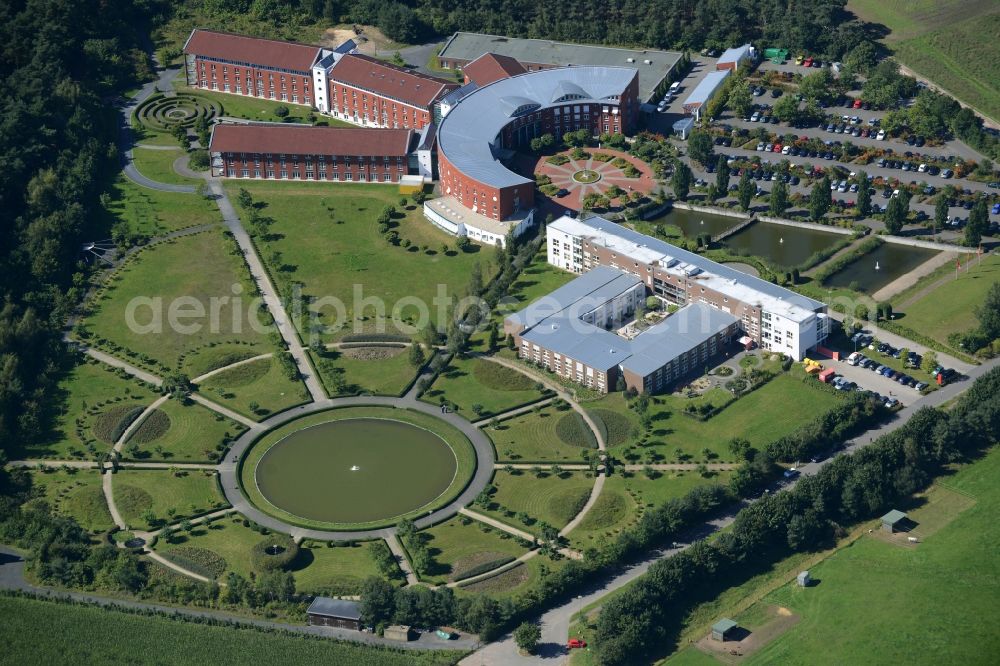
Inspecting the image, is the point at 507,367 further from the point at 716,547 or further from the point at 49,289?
the point at 49,289

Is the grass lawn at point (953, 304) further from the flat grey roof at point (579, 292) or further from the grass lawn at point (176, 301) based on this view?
the grass lawn at point (176, 301)

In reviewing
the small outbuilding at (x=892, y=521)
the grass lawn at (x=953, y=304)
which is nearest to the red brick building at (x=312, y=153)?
the grass lawn at (x=953, y=304)

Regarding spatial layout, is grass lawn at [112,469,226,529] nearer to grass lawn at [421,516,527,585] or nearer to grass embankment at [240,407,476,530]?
grass embankment at [240,407,476,530]

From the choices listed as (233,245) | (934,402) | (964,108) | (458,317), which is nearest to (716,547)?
(934,402)

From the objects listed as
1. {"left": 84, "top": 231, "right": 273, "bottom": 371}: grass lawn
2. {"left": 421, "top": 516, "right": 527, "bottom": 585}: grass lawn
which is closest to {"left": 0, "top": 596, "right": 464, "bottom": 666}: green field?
{"left": 421, "top": 516, "right": 527, "bottom": 585}: grass lawn

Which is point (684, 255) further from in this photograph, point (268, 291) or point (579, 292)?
point (268, 291)
